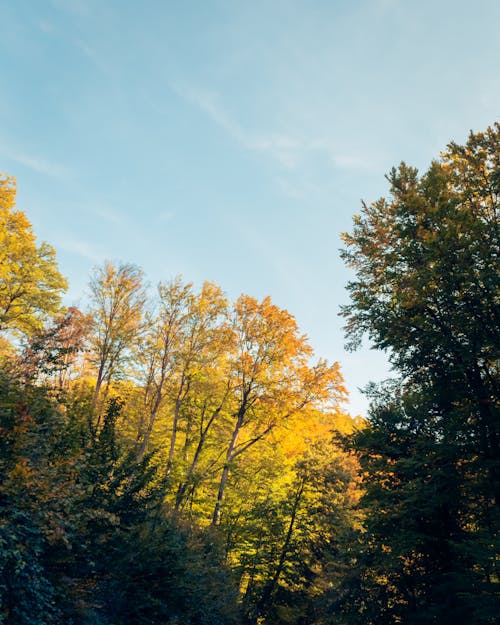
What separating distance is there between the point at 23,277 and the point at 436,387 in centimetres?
2244

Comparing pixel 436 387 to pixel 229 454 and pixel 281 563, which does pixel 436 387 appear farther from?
pixel 281 563

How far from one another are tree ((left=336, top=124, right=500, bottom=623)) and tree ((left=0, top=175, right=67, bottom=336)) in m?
17.5

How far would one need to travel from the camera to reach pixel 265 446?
21.0m

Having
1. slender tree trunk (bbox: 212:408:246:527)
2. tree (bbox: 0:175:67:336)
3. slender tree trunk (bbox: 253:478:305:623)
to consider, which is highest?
tree (bbox: 0:175:67:336)

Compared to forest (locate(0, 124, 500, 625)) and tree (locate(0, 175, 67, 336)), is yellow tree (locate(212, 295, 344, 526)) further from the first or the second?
tree (locate(0, 175, 67, 336))

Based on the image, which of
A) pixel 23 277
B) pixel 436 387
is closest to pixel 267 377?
pixel 436 387

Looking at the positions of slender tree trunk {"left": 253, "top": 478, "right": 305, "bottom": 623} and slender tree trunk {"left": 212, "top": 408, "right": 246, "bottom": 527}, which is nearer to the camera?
slender tree trunk {"left": 212, "top": 408, "right": 246, "bottom": 527}

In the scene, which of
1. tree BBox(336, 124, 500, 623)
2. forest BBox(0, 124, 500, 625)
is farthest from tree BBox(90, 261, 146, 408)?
tree BBox(336, 124, 500, 623)

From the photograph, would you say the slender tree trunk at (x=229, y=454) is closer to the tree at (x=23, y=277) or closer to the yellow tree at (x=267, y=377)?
the yellow tree at (x=267, y=377)

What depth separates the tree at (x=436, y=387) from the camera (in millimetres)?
10766

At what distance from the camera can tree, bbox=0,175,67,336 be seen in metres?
21.0

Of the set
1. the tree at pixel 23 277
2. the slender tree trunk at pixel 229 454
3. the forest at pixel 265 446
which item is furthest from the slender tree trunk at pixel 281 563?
the tree at pixel 23 277

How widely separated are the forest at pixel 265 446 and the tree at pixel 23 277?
0.40ft

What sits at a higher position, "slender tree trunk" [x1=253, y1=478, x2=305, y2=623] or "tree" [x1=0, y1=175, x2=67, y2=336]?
"tree" [x1=0, y1=175, x2=67, y2=336]
